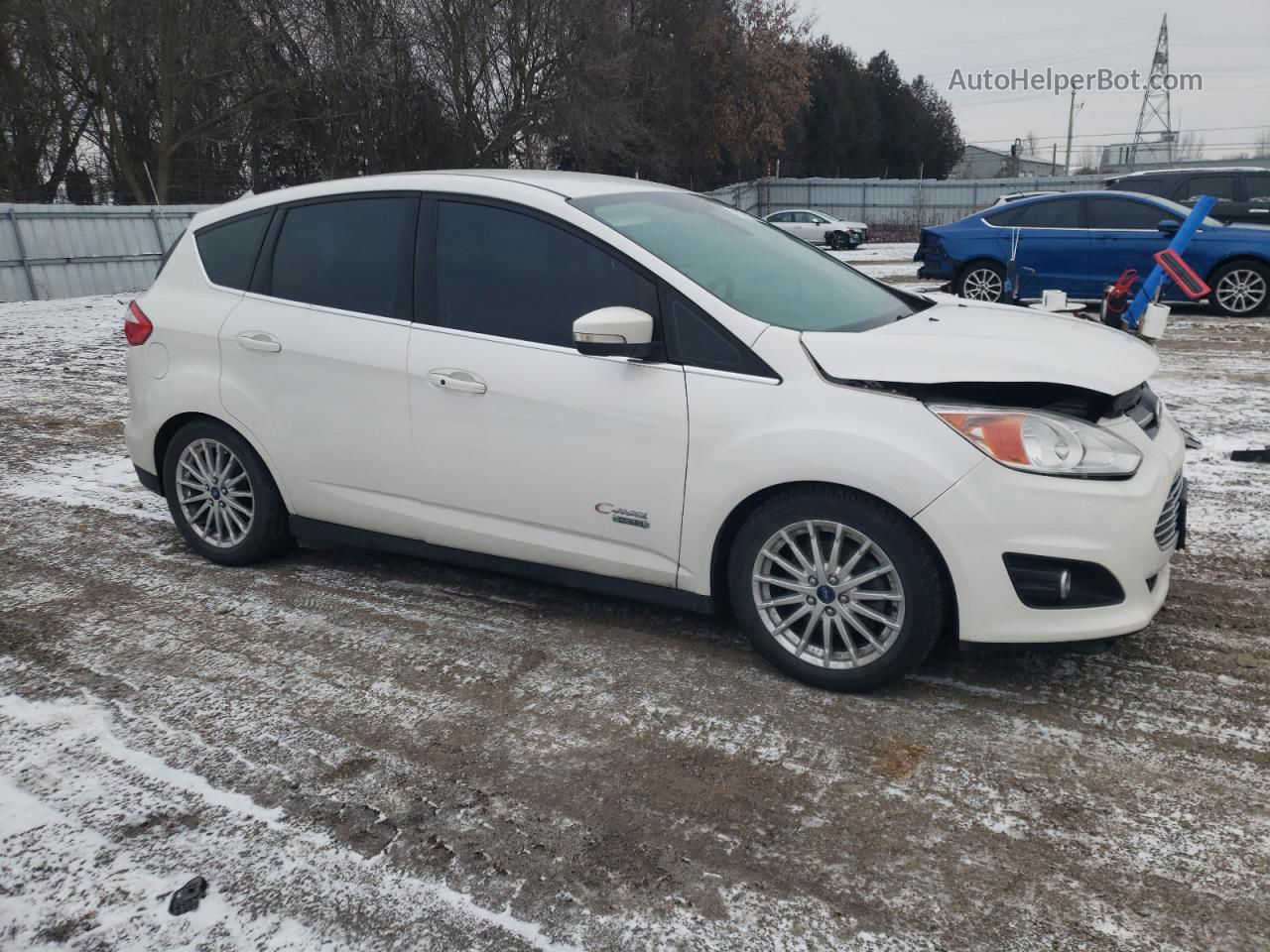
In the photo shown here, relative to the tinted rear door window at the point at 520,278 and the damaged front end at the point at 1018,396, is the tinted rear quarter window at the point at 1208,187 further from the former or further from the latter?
the tinted rear door window at the point at 520,278

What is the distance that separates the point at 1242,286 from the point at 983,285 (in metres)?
2.99

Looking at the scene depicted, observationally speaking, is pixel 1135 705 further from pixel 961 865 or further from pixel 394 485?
pixel 394 485

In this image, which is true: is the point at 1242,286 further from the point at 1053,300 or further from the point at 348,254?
the point at 348,254

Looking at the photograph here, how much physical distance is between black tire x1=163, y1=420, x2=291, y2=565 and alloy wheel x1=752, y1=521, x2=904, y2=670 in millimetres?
2416

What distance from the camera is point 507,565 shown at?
4250 mm

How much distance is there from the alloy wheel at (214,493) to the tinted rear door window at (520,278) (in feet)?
4.64

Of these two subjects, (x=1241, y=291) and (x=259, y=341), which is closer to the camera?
(x=259, y=341)

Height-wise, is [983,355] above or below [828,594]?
above

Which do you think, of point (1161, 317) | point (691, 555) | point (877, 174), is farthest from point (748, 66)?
point (691, 555)

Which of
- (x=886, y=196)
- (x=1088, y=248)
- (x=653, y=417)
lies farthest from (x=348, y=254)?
(x=886, y=196)

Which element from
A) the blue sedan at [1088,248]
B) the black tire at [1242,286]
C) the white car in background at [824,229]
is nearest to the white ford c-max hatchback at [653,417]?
the blue sedan at [1088,248]

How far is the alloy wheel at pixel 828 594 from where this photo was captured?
345 centimetres

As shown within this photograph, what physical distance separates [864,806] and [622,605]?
1.71m

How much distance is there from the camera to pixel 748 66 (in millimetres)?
44906
